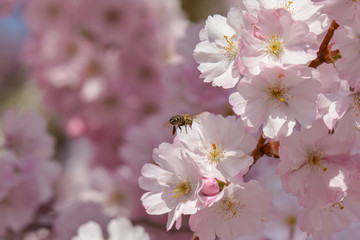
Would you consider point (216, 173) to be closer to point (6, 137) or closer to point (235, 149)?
point (235, 149)

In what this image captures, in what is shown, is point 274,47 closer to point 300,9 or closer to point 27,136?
→ point 300,9

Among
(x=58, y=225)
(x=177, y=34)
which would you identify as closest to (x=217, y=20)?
(x=58, y=225)

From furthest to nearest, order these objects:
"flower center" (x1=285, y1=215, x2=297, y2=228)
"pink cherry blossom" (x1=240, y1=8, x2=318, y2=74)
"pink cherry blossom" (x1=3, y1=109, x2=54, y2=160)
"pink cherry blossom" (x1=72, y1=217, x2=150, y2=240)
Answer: "pink cherry blossom" (x1=3, y1=109, x2=54, y2=160), "flower center" (x1=285, y1=215, x2=297, y2=228), "pink cherry blossom" (x1=72, y1=217, x2=150, y2=240), "pink cherry blossom" (x1=240, y1=8, x2=318, y2=74)

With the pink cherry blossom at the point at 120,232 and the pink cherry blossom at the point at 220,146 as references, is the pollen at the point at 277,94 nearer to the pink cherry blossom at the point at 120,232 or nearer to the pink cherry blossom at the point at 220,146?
the pink cherry blossom at the point at 220,146

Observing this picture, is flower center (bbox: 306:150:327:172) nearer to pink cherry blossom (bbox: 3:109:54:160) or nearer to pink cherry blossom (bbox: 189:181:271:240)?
pink cherry blossom (bbox: 189:181:271:240)

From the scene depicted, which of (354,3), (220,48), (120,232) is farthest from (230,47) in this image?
(120,232)

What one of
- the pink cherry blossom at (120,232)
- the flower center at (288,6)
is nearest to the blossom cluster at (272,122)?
the flower center at (288,6)

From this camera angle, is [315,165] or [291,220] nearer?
[315,165]

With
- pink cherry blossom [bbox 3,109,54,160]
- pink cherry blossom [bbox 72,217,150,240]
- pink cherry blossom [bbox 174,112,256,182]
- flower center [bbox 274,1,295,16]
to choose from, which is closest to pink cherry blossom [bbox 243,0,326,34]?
flower center [bbox 274,1,295,16]
